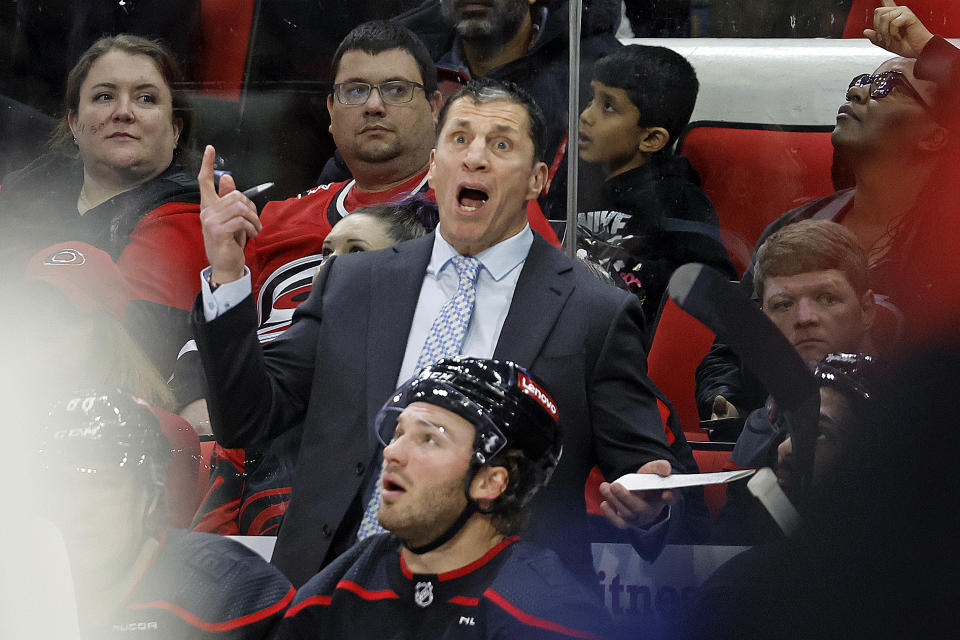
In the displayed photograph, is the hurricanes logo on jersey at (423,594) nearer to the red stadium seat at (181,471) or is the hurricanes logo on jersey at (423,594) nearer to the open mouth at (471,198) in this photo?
the red stadium seat at (181,471)

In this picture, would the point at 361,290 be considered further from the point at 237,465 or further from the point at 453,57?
the point at 453,57

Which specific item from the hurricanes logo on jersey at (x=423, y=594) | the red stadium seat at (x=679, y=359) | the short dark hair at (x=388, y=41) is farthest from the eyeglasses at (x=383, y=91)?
the hurricanes logo on jersey at (x=423, y=594)

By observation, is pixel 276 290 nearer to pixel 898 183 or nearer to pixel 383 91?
pixel 383 91

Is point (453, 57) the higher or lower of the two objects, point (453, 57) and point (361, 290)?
the higher

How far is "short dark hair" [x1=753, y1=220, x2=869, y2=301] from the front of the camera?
84.4 inches

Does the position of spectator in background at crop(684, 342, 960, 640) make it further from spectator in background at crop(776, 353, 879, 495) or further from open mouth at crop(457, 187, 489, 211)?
open mouth at crop(457, 187, 489, 211)

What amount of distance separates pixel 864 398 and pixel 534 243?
1.91 feet

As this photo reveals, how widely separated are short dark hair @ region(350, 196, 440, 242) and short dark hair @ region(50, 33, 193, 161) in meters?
0.38

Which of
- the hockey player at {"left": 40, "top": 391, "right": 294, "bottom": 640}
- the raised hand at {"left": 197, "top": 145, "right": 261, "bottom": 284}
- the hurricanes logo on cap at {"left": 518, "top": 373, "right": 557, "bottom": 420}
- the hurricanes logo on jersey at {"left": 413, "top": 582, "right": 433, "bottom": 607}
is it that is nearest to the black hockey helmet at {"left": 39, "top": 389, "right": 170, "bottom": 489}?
the hockey player at {"left": 40, "top": 391, "right": 294, "bottom": 640}

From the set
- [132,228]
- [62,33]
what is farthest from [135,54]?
[132,228]

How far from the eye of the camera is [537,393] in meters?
1.69

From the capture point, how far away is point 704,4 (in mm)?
2256

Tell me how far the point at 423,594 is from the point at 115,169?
1150 millimetres

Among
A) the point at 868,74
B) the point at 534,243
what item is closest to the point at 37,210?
the point at 534,243
